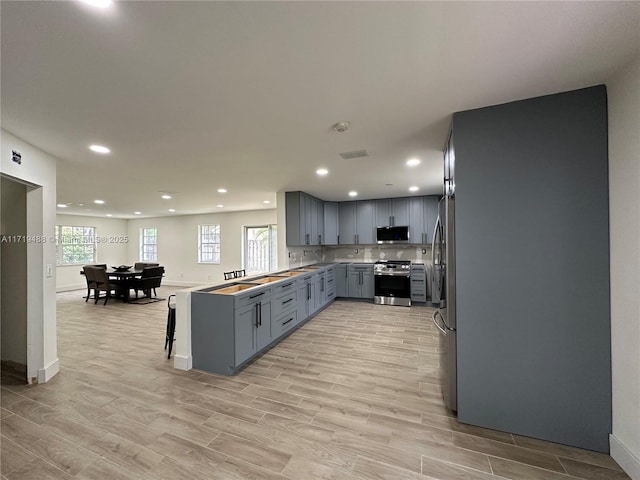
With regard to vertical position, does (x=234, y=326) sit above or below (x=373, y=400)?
above

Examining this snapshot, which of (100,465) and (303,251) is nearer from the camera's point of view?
(100,465)

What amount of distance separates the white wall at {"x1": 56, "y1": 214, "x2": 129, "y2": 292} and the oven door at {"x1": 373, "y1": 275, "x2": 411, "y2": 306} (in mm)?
9866

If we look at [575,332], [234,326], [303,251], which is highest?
[303,251]

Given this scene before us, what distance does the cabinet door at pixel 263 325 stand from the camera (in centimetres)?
325

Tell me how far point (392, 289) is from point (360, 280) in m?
0.79

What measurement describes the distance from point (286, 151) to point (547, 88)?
2336 mm

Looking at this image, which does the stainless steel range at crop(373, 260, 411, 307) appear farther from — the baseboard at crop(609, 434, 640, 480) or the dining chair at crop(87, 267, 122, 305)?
the dining chair at crop(87, 267, 122, 305)

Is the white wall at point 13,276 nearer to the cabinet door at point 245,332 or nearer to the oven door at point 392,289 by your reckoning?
the cabinet door at point 245,332

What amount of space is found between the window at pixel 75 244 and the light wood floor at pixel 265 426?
7421mm

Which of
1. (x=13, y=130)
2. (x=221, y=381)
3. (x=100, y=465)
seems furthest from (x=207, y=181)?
(x=100, y=465)

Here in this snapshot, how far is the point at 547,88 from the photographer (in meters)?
1.79

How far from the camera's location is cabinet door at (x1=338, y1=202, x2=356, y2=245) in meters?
6.67

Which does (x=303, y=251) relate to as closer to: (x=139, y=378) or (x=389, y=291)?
(x=389, y=291)

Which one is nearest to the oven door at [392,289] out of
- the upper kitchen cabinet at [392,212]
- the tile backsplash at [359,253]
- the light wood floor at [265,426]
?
the tile backsplash at [359,253]
